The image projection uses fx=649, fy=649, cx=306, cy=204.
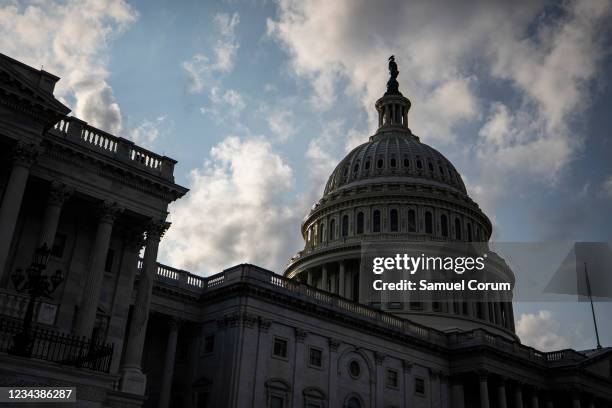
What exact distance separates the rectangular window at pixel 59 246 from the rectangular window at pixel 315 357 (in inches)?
867

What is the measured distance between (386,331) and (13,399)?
3584cm

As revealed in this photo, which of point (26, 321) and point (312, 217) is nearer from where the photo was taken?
point (26, 321)

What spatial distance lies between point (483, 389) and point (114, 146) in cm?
3860

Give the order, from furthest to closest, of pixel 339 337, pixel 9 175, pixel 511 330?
pixel 511 330, pixel 339 337, pixel 9 175

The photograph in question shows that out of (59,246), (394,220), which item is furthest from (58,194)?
(394,220)

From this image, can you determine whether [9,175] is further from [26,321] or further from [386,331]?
[386,331]

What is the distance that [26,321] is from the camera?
2045cm

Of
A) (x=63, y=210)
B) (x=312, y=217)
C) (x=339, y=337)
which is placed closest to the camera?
(x=63, y=210)

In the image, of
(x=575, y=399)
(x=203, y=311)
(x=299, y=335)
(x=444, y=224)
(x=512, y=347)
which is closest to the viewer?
(x=299, y=335)

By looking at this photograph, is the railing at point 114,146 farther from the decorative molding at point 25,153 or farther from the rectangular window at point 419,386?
the rectangular window at point 419,386

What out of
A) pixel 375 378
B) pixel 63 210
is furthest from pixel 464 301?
pixel 63 210

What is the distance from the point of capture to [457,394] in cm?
5738

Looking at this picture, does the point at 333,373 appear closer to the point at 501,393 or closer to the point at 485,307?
the point at 501,393

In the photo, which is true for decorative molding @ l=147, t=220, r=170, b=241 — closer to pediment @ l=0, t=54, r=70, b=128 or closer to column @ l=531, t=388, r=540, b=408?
pediment @ l=0, t=54, r=70, b=128
